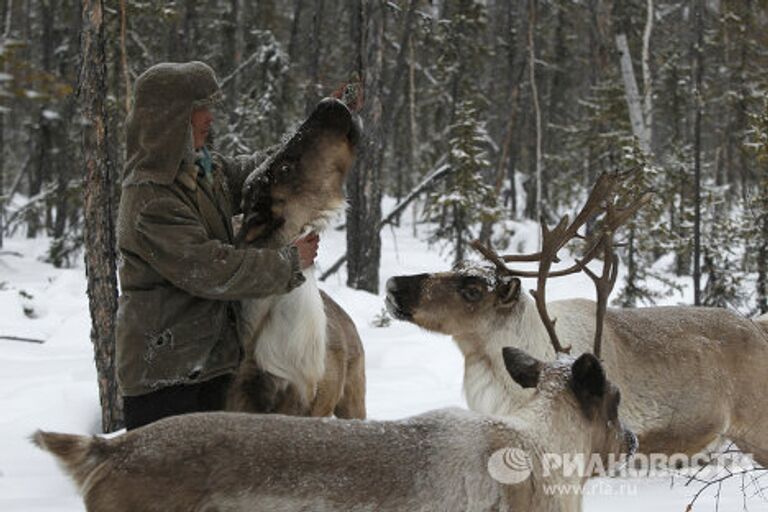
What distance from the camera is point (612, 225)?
16.4 ft

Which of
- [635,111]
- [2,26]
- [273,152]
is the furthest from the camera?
[2,26]

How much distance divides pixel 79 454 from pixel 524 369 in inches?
68.3

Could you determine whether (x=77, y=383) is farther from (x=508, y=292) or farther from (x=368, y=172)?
(x=368, y=172)

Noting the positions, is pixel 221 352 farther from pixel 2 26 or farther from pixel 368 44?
pixel 2 26

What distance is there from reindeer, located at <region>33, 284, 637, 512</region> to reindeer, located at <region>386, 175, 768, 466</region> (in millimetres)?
1958

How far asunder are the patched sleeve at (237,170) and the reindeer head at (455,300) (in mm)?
1314

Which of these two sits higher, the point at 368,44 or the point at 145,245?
the point at 368,44

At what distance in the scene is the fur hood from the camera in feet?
11.6

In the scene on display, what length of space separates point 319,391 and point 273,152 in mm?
1174

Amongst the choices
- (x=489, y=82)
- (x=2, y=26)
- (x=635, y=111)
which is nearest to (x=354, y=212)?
(x=635, y=111)

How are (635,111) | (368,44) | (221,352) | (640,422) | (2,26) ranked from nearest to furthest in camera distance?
(221,352), (640,422), (368,44), (635,111), (2,26)

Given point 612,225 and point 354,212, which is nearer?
point 612,225

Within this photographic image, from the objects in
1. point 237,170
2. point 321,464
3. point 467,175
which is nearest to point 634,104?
point 467,175

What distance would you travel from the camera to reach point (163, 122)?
3.55 m
